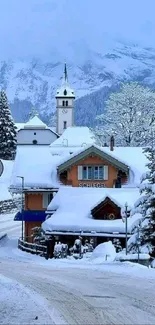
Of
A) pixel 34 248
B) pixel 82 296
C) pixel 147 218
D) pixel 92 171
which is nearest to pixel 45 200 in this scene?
pixel 92 171

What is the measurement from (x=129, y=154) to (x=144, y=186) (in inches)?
831

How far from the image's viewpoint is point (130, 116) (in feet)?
196

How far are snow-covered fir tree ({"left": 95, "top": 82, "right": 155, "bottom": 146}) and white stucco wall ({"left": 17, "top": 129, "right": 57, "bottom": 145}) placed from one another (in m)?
74.8

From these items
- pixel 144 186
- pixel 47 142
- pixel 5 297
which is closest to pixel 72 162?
pixel 144 186

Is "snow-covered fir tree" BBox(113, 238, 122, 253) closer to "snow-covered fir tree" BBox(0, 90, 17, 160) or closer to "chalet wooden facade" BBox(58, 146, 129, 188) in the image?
"chalet wooden facade" BBox(58, 146, 129, 188)

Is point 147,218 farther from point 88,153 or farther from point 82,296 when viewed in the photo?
Result: point 88,153

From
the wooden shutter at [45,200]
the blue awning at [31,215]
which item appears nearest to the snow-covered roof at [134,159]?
the wooden shutter at [45,200]

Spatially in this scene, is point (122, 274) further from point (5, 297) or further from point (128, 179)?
point (128, 179)

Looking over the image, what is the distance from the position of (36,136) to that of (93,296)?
123m

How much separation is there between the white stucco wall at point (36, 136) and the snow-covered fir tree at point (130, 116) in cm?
7484

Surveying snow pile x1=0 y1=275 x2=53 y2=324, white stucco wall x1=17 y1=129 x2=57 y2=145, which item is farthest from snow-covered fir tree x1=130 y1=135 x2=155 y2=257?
white stucco wall x1=17 y1=129 x2=57 y2=145

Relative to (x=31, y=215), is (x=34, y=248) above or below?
below

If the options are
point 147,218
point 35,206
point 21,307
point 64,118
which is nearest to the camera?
point 21,307

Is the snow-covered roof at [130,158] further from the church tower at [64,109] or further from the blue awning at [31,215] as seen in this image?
the church tower at [64,109]
